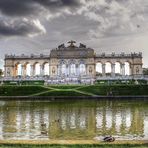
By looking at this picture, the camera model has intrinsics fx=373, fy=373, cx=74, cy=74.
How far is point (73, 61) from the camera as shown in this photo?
10650cm

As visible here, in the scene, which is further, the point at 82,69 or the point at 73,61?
the point at 82,69

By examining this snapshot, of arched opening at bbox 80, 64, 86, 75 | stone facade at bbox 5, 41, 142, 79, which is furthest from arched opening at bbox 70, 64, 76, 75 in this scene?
arched opening at bbox 80, 64, 86, 75

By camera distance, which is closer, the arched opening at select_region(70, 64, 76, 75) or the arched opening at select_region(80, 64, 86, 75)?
the arched opening at select_region(70, 64, 76, 75)

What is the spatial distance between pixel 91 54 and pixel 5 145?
9072 cm

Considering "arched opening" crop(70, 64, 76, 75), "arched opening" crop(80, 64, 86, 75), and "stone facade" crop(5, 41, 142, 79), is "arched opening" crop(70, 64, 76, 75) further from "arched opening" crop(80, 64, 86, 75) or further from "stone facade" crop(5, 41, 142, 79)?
"arched opening" crop(80, 64, 86, 75)

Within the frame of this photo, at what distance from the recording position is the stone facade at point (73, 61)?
106312 mm

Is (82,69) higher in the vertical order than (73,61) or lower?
lower

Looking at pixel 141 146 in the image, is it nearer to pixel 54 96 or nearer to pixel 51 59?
pixel 54 96

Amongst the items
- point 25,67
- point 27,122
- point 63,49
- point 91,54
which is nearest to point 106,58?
point 91,54

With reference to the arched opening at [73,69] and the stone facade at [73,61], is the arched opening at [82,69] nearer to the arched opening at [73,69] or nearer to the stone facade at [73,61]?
the stone facade at [73,61]

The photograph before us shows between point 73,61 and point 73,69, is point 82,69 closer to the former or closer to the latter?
point 73,69

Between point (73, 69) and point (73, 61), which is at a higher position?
point (73, 61)

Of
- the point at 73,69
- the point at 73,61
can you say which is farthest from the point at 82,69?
the point at 73,61

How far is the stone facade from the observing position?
10631cm
